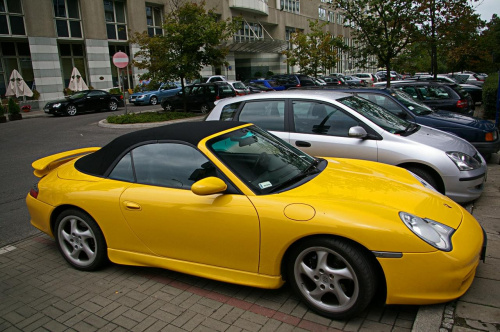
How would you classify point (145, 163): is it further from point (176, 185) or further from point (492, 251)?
point (492, 251)

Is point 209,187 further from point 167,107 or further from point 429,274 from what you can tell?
point 167,107

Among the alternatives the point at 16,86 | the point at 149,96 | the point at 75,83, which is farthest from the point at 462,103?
the point at 16,86

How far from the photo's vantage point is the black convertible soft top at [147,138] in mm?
3731

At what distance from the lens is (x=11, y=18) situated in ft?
79.0

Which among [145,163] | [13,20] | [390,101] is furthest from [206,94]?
[145,163]

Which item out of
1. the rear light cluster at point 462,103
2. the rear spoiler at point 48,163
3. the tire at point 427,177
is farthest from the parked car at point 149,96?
the tire at point 427,177

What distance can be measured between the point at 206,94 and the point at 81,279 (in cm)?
1611

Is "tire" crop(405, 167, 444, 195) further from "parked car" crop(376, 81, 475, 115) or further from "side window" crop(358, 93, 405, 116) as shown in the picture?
"parked car" crop(376, 81, 475, 115)

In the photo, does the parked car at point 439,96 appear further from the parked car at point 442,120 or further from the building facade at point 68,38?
the building facade at point 68,38

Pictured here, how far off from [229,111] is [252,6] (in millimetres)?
39805

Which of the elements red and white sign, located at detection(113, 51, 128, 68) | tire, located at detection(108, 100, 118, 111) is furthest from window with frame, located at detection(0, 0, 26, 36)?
red and white sign, located at detection(113, 51, 128, 68)

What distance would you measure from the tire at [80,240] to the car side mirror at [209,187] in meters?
1.38

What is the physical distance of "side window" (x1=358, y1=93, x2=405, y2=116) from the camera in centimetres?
770

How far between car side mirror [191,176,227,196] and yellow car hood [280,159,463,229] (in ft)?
1.69
